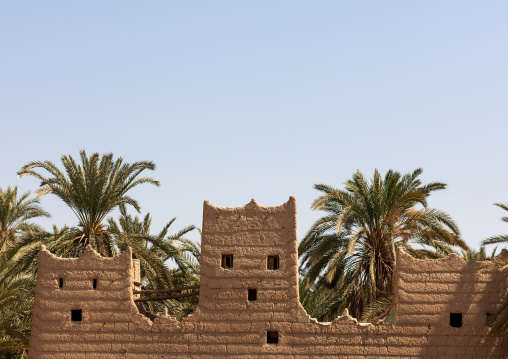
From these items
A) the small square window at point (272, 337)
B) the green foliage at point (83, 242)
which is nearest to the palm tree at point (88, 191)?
the green foliage at point (83, 242)

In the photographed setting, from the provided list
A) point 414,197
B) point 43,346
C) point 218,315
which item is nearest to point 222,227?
point 218,315

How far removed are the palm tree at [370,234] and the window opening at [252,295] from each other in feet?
15.9

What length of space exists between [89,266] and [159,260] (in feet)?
15.0

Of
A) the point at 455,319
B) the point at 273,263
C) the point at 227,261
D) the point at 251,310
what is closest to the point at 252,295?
the point at 251,310

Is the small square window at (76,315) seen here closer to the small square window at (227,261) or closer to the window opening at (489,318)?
the small square window at (227,261)

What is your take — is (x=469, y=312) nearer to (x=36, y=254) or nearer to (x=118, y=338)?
(x=118, y=338)

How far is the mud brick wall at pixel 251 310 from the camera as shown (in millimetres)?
20469

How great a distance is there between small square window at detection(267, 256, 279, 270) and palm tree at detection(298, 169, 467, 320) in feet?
14.9

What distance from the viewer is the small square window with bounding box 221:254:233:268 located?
69.4 ft

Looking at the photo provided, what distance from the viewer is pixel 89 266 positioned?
21.2 meters

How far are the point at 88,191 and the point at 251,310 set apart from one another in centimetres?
773

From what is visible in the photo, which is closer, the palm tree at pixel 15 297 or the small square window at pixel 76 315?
the small square window at pixel 76 315

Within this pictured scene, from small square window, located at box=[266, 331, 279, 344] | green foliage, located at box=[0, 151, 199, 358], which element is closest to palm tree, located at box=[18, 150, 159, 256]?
green foliage, located at box=[0, 151, 199, 358]

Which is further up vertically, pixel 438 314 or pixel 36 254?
pixel 36 254
